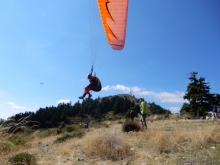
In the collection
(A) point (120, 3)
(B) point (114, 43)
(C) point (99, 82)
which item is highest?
(A) point (120, 3)

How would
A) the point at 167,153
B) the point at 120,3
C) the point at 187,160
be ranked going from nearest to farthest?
the point at 187,160
the point at 167,153
the point at 120,3

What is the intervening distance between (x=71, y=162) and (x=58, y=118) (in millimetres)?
57191

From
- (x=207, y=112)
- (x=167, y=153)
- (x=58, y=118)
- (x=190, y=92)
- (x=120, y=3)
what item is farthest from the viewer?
(x=58, y=118)

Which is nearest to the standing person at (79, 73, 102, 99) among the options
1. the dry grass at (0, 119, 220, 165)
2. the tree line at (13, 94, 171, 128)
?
the dry grass at (0, 119, 220, 165)

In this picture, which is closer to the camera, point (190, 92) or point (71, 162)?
point (71, 162)

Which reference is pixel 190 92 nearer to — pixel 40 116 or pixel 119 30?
pixel 119 30

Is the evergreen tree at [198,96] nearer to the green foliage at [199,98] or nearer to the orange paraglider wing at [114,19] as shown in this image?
the green foliage at [199,98]

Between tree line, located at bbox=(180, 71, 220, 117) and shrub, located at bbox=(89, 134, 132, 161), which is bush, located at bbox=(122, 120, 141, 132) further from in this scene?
tree line, located at bbox=(180, 71, 220, 117)

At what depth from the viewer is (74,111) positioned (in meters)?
73.9

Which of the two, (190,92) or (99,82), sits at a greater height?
(190,92)

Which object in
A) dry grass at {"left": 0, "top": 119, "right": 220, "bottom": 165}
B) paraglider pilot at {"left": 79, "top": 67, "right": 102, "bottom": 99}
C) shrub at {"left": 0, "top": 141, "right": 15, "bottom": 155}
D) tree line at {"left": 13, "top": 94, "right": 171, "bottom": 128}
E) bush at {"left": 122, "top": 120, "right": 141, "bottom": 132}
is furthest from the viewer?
tree line at {"left": 13, "top": 94, "right": 171, "bottom": 128}

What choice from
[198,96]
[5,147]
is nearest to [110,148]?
[5,147]

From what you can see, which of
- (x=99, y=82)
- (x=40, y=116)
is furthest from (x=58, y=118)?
(x=99, y=82)

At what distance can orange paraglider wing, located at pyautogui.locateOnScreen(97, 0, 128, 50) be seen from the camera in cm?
936
